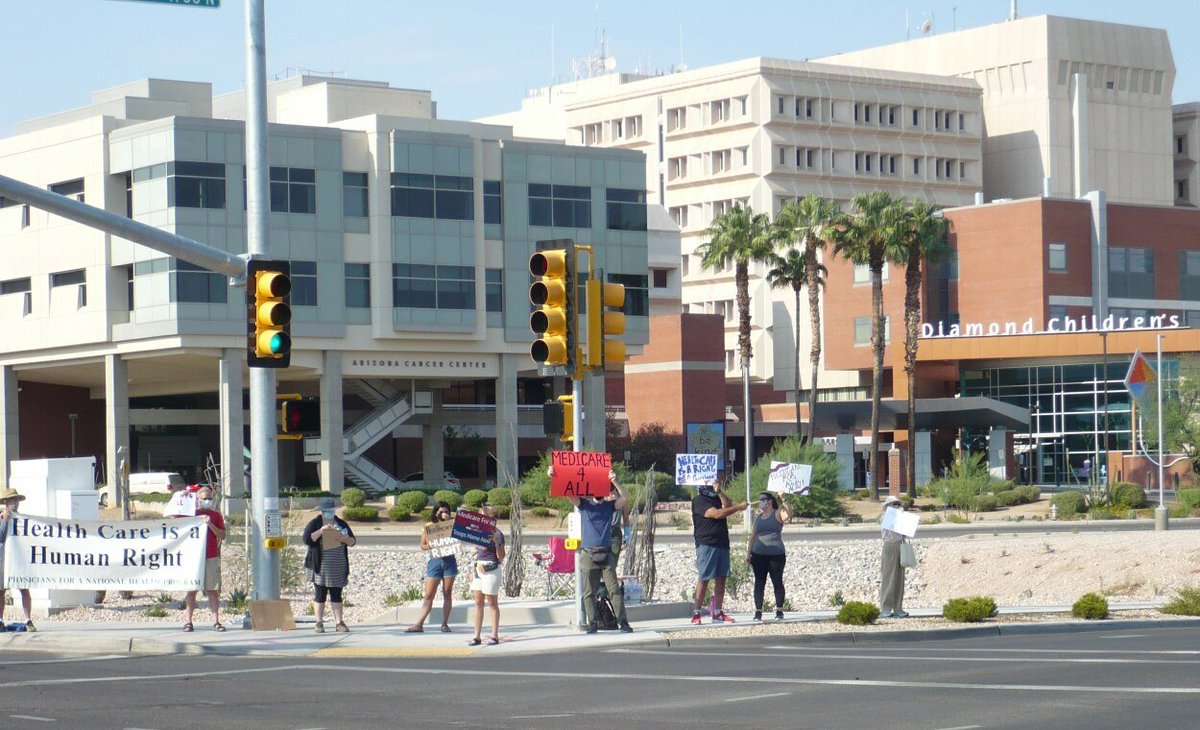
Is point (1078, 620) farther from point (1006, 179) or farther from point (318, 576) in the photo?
point (1006, 179)

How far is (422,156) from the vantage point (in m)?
72.3

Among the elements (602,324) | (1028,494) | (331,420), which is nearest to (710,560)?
(602,324)

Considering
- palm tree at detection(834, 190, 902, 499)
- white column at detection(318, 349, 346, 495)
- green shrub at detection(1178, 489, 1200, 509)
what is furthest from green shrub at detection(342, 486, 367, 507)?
green shrub at detection(1178, 489, 1200, 509)

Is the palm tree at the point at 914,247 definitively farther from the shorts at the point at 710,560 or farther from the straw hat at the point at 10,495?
the straw hat at the point at 10,495

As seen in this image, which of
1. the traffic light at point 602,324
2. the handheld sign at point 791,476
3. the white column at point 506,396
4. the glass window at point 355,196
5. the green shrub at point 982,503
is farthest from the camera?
the white column at point 506,396

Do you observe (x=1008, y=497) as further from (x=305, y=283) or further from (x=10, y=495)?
(x=10, y=495)

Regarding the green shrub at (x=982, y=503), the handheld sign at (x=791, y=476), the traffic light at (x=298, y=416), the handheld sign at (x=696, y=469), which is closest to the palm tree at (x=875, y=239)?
the green shrub at (x=982, y=503)

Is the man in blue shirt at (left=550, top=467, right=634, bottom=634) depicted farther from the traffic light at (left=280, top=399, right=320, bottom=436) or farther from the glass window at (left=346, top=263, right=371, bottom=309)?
the glass window at (left=346, top=263, right=371, bottom=309)

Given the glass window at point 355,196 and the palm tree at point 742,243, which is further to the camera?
the palm tree at point 742,243

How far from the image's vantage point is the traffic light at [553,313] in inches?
769

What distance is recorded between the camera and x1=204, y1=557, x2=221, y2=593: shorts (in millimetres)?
23016

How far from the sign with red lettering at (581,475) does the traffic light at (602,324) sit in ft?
3.79

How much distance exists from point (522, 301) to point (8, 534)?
52328 millimetres

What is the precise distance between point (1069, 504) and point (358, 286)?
30.1 metres
